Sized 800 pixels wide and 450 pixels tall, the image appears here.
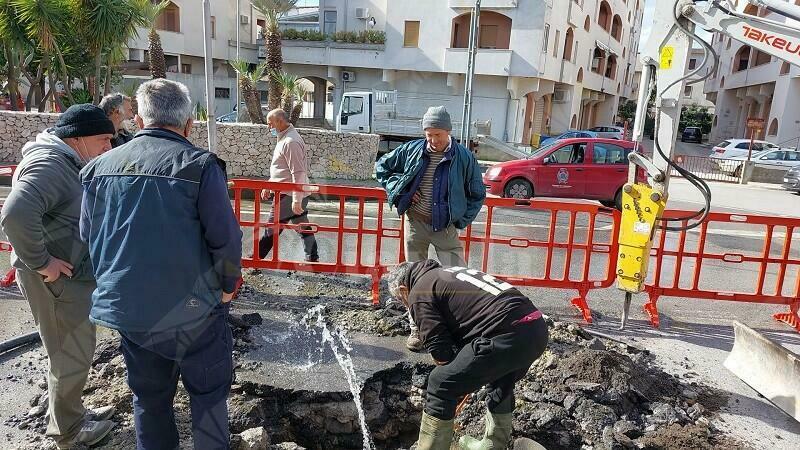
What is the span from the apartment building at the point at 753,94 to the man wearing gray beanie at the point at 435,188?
844 inches

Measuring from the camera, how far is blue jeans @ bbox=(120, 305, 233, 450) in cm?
246

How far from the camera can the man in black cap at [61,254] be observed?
2820 millimetres

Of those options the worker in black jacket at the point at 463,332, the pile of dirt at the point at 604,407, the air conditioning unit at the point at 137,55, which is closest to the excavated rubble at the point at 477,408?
the pile of dirt at the point at 604,407

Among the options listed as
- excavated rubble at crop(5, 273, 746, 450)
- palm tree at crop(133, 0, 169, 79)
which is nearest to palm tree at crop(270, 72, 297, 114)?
palm tree at crop(133, 0, 169, 79)

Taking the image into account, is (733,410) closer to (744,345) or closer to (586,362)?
(744,345)

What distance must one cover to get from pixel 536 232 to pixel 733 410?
6.07m

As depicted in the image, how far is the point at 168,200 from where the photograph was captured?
2.31 meters

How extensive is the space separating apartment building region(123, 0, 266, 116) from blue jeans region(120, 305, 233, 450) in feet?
95.8

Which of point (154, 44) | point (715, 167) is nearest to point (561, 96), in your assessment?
point (715, 167)

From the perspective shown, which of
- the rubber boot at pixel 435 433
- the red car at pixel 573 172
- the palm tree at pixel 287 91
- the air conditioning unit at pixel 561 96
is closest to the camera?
the rubber boot at pixel 435 433

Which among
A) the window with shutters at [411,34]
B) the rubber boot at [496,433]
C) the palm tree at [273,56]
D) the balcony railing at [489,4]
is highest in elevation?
the balcony railing at [489,4]

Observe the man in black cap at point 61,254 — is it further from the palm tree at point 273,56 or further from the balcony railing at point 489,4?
the balcony railing at point 489,4

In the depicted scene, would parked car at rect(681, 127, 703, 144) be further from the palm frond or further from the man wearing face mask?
the man wearing face mask

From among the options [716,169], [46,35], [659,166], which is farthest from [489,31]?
[659,166]
